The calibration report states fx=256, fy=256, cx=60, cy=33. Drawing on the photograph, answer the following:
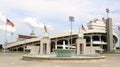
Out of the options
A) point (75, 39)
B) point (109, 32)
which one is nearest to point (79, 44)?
point (75, 39)

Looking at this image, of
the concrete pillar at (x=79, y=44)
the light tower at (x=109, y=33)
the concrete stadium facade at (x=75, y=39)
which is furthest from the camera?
the light tower at (x=109, y=33)

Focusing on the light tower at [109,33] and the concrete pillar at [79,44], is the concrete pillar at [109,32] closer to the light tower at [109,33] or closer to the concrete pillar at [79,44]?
the light tower at [109,33]

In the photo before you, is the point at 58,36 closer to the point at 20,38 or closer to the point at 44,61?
the point at 20,38

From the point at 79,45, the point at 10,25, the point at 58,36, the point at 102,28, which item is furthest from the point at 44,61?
the point at 102,28

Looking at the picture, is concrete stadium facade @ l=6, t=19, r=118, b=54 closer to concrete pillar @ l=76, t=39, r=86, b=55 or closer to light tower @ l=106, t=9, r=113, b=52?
light tower @ l=106, t=9, r=113, b=52

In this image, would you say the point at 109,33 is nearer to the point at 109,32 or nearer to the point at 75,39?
the point at 109,32

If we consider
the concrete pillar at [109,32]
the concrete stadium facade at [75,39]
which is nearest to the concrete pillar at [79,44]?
the concrete stadium facade at [75,39]

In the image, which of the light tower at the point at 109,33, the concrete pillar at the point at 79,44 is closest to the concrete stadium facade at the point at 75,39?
the light tower at the point at 109,33

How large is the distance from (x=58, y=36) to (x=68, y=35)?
15.8 ft

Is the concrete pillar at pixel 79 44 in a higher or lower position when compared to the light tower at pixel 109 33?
lower

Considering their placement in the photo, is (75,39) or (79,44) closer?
(79,44)

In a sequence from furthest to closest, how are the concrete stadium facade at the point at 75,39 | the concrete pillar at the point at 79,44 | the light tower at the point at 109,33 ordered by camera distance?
the light tower at the point at 109,33 < the concrete stadium facade at the point at 75,39 < the concrete pillar at the point at 79,44

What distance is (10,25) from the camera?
4906 cm

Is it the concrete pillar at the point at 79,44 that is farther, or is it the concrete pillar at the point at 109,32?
the concrete pillar at the point at 109,32
